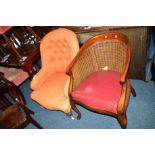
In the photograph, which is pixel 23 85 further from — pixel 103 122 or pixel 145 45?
pixel 145 45

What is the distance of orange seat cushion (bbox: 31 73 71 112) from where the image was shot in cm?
255

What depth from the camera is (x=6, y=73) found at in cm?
343

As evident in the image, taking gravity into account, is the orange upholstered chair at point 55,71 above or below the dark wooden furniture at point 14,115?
above

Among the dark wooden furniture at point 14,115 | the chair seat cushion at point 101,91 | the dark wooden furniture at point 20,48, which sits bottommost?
the dark wooden furniture at point 14,115

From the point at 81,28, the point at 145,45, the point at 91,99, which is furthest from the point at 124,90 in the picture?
the point at 81,28

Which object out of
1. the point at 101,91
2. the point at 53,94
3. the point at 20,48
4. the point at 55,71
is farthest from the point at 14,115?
the point at 20,48

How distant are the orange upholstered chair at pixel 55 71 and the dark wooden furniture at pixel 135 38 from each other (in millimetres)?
Answer: 339

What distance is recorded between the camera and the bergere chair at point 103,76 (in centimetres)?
226

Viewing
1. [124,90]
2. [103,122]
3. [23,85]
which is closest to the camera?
[124,90]

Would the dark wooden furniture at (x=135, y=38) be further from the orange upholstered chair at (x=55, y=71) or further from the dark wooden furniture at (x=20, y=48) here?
the dark wooden furniture at (x=20, y=48)

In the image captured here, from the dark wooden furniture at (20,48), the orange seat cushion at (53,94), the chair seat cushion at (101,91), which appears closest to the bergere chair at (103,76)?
the chair seat cushion at (101,91)
